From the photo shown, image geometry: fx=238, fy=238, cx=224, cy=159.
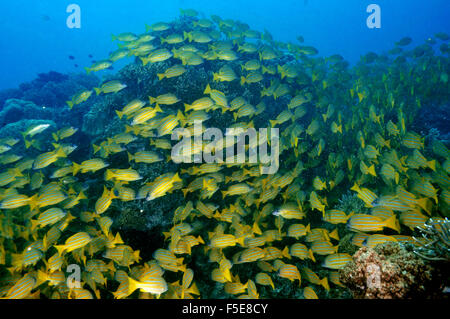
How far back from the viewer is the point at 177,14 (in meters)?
104

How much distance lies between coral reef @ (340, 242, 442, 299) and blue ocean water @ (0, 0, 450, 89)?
99.3 metres

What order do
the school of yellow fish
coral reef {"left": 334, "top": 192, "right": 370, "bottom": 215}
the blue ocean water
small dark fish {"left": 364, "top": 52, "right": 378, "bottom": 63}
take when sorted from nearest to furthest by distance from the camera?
the school of yellow fish → coral reef {"left": 334, "top": 192, "right": 370, "bottom": 215} → small dark fish {"left": 364, "top": 52, "right": 378, "bottom": 63} → the blue ocean water

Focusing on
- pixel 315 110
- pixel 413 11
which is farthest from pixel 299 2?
pixel 315 110

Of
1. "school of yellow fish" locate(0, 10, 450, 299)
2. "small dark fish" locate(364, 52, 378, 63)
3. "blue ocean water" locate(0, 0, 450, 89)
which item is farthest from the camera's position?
"blue ocean water" locate(0, 0, 450, 89)

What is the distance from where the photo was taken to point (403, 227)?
13.3 ft

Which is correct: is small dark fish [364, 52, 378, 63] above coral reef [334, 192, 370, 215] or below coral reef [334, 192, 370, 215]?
above

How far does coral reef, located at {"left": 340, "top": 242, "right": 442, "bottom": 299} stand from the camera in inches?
103

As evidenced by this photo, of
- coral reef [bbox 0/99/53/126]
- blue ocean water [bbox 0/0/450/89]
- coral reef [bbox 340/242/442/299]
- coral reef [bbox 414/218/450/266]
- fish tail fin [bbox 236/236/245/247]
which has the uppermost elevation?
blue ocean water [bbox 0/0/450/89]

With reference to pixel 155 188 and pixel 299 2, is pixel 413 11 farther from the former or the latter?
pixel 155 188

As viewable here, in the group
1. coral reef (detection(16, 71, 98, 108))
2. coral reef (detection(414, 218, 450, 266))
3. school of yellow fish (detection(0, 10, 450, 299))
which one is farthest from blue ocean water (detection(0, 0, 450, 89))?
coral reef (detection(414, 218, 450, 266))

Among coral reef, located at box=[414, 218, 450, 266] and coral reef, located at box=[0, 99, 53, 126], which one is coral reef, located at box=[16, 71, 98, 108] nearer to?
coral reef, located at box=[0, 99, 53, 126]

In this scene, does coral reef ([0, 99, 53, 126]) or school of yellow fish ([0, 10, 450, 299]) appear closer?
school of yellow fish ([0, 10, 450, 299])
